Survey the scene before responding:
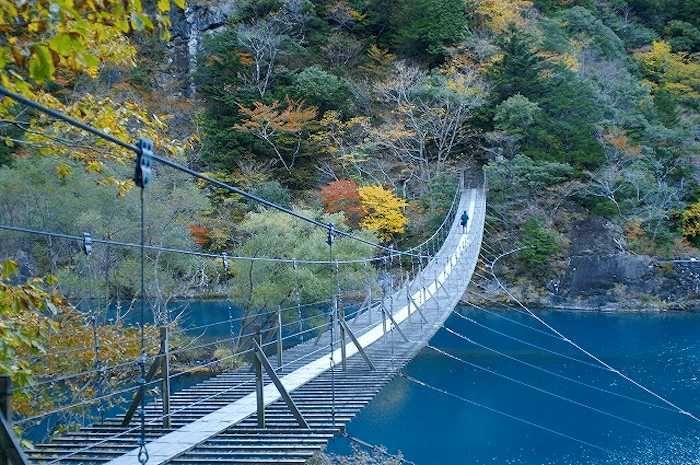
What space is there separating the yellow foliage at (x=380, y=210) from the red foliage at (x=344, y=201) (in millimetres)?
123

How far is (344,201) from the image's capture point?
12.7 metres

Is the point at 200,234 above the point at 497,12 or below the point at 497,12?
below

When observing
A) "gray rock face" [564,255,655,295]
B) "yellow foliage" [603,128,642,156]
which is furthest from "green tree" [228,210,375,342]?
"yellow foliage" [603,128,642,156]

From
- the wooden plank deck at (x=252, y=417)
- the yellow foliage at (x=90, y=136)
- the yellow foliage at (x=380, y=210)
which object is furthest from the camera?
the yellow foliage at (x=380, y=210)

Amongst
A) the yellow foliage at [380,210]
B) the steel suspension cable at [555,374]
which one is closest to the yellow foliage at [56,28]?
the steel suspension cable at [555,374]

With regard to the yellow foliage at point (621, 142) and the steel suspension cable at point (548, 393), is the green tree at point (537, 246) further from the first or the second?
the steel suspension cable at point (548, 393)

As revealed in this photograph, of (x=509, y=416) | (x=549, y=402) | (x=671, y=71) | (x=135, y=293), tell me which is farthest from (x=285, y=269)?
(x=671, y=71)

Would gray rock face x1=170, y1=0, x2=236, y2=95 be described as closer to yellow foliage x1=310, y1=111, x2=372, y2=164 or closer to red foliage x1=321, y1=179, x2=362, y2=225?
yellow foliage x1=310, y1=111, x2=372, y2=164

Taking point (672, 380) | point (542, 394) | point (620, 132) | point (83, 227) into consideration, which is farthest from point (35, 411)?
point (620, 132)

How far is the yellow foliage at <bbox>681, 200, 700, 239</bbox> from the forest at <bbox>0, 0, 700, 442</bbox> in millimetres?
37

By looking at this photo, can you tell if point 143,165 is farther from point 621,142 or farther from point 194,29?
point 194,29

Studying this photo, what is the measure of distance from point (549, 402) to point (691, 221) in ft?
22.0

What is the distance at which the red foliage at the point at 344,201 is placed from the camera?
12.6 metres

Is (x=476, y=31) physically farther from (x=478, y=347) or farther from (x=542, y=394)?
(x=542, y=394)
